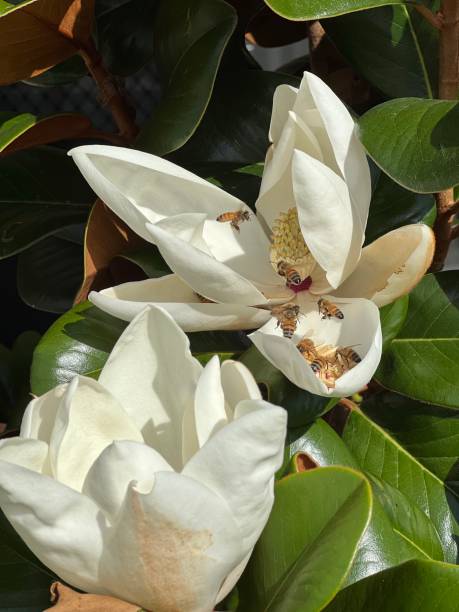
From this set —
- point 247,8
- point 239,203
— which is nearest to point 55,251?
point 247,8

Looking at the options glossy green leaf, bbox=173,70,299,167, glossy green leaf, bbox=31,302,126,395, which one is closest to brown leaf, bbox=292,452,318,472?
glossy green leaf, bbox=31,302,126,395

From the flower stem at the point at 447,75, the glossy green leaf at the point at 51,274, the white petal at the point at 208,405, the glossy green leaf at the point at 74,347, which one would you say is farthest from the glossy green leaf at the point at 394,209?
the glossy green leaf at the point at 51,274

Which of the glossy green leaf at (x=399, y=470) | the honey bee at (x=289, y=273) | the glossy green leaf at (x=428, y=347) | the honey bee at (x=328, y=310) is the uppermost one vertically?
the honey bee at (x=289, y=273)

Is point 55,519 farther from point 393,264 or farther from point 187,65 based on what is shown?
point 187,65

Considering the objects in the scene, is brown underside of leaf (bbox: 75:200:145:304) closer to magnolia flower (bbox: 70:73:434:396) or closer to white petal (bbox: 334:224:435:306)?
magnolia flower (bbox: 70:73:434:396)

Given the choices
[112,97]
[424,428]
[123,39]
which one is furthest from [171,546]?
[123,39]

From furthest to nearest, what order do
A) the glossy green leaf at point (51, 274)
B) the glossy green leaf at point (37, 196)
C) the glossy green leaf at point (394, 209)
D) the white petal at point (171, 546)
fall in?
the glossy green leaf at point (51, 274) → the glossy green leaf at point (37, 196) → the glossy green leaf at point (394, 209) → the white petal at point (171, 546)

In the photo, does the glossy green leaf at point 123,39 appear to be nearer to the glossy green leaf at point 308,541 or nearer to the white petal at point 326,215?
Answer: the white petal at point 326,215

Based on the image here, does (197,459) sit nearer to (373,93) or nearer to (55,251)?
(373,93)
